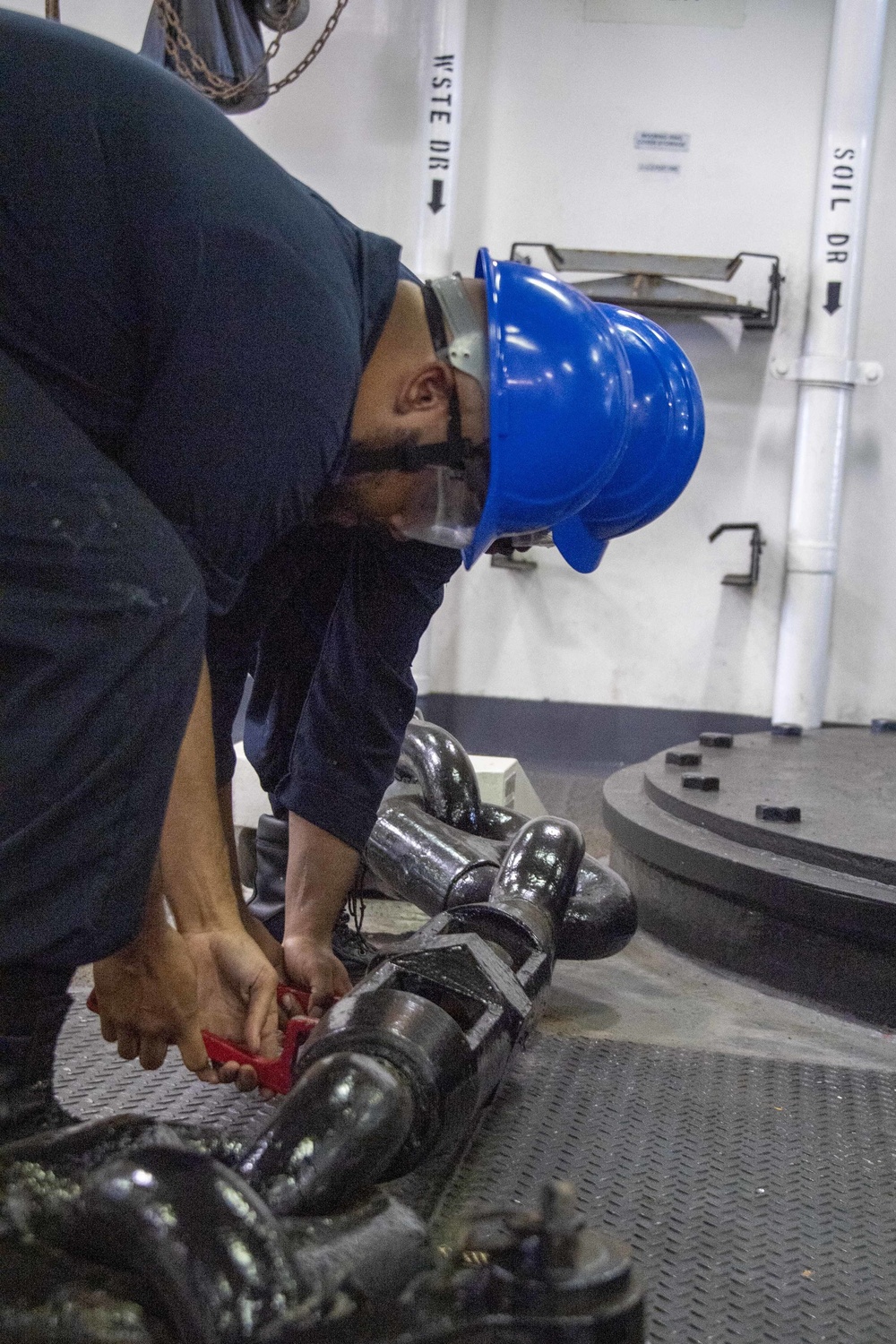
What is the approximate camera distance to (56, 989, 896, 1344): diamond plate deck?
1.19 metres

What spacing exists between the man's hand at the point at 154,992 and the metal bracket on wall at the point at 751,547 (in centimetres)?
385

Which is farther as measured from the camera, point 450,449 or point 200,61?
point 200,61

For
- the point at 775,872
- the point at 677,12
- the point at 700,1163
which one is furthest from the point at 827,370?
the point at 700,1163

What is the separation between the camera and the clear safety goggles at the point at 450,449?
1.51 m

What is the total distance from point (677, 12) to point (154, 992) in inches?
186

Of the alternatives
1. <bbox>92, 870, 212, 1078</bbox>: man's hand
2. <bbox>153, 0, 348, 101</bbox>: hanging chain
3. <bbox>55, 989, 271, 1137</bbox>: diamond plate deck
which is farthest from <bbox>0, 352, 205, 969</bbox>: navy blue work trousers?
<bbox>153, 0, 348, 101</bbox>: hanging chain

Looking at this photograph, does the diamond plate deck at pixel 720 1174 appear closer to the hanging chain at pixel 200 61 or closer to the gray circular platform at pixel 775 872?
the gray circular platform at pixel 775 872

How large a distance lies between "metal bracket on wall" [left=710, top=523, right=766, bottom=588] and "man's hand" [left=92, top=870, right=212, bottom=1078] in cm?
385

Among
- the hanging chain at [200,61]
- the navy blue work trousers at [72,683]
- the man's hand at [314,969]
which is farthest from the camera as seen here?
the hanging chain at [200,61]

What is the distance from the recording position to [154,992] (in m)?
1.35

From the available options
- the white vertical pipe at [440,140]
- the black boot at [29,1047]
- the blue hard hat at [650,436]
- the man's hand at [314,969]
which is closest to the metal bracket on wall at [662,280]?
the white vertical pipe at [440,140]

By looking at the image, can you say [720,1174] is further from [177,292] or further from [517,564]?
[517,564]

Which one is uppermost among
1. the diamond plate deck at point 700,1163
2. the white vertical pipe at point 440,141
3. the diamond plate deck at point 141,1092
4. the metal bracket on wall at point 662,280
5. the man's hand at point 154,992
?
the white vertical pipe at point 440,141

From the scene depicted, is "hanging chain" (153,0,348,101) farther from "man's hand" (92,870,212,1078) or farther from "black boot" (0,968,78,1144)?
"black boot" (0,968,78,1144)
